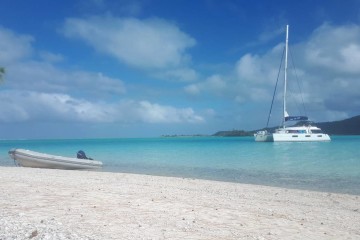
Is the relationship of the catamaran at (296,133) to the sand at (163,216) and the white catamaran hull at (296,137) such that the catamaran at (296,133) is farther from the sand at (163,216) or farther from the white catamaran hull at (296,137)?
the sand at (163,216)

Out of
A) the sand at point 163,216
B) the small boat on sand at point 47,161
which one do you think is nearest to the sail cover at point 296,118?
the small boat on sand at point 47,161

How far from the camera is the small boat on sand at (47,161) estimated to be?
74.4 feet

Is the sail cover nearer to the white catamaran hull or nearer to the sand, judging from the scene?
the white catamaran hull

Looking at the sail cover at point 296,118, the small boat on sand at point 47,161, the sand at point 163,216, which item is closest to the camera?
the sand at point 163,216

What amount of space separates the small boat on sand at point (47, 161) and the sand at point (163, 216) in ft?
36.6

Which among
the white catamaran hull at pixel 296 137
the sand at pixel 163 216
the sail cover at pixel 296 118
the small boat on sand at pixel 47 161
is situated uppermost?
the sail cover at pixel 296 118

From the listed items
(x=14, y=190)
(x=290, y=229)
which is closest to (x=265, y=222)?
(x=290, y=229)

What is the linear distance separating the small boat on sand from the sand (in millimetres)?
11163

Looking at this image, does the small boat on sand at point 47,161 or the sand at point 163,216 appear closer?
the sand at point 163,216

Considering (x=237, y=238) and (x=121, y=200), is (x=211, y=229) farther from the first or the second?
(x=121, y=200)

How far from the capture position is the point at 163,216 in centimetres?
775

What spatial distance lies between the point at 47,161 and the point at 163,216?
665 inches

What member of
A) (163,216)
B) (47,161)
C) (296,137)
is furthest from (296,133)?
(163,216)

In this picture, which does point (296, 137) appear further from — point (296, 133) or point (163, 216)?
point (163, 216)
